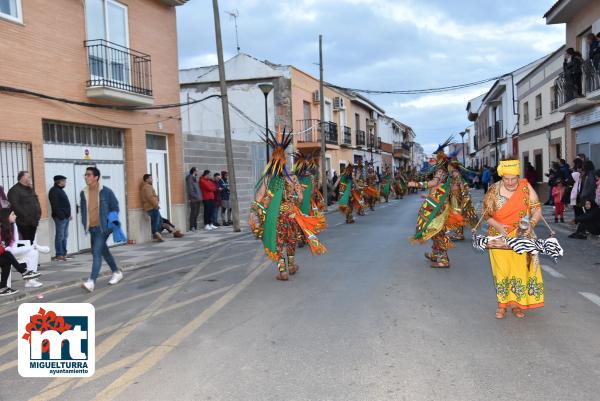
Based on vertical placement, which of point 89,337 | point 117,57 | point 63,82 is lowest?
point 89,337

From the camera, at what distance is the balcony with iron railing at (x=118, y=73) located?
12.7 metres

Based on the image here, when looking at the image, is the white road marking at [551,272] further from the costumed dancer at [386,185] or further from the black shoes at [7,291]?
the costumed dancer at [386,185]

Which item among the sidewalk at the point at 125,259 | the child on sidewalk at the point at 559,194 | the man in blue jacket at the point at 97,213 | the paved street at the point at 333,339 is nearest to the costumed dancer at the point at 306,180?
the paved street at the point at 333,339

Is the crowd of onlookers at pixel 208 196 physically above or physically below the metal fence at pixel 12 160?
below

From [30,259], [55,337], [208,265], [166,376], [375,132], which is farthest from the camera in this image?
[375,132]

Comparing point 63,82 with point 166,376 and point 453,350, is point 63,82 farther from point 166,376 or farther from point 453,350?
point 453,350

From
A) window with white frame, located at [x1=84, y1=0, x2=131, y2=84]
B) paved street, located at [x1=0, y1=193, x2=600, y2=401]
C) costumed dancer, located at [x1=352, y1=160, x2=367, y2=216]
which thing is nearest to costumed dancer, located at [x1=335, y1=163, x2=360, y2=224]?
costumed dancer, located at [x1=352, y1=160, x2=367, y2=216]

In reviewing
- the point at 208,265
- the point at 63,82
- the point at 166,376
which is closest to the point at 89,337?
the point at 166,376

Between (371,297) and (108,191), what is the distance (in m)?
4.02

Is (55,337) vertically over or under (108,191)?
under

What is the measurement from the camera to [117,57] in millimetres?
13695

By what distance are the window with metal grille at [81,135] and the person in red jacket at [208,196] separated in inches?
128

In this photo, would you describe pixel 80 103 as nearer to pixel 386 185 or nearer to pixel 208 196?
pixel 208 196

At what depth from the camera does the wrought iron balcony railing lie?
507 inches
